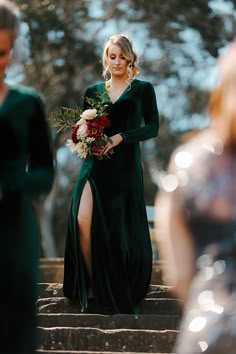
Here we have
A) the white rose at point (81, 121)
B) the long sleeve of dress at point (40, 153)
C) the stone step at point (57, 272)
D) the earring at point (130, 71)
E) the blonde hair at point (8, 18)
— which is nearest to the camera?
the blonde hair at point (8, 18)

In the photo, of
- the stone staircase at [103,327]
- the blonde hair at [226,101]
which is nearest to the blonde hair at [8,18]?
the blonde hair at [226,101]

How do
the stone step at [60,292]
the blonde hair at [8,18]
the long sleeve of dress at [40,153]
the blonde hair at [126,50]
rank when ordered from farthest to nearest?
1. the stone step at [60,292]
2. the blonde hair at [126,50]
3. the long sleeve of dress at [40,153]
4. the blonde hair at [8,18]

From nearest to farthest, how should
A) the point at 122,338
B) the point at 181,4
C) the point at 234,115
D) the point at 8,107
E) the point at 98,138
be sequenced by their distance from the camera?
the point at 234,115
the point at 8,107
the point at 122,338
the point at 98,138
the point at 181,4

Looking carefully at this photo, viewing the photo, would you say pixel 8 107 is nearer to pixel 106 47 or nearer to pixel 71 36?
pixel 106 47

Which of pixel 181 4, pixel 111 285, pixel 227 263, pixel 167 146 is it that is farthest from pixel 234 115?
pixel 167 146

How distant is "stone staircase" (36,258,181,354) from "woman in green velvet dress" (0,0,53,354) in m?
Answer: 1.46

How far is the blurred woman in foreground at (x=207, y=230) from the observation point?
3.40 m

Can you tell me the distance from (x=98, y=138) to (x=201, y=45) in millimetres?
19127

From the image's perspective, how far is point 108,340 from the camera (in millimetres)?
7852

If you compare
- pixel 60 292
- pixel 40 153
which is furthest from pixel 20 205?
pixel 60 292

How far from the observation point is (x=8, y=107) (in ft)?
16.5

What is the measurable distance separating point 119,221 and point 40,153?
4.68m

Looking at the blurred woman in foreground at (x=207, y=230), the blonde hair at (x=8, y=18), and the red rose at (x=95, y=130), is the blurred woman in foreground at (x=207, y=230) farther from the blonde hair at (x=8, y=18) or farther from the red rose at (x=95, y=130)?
the red rose at (x=95, y=130)

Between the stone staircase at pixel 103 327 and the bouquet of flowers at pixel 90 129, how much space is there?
1.14 m
